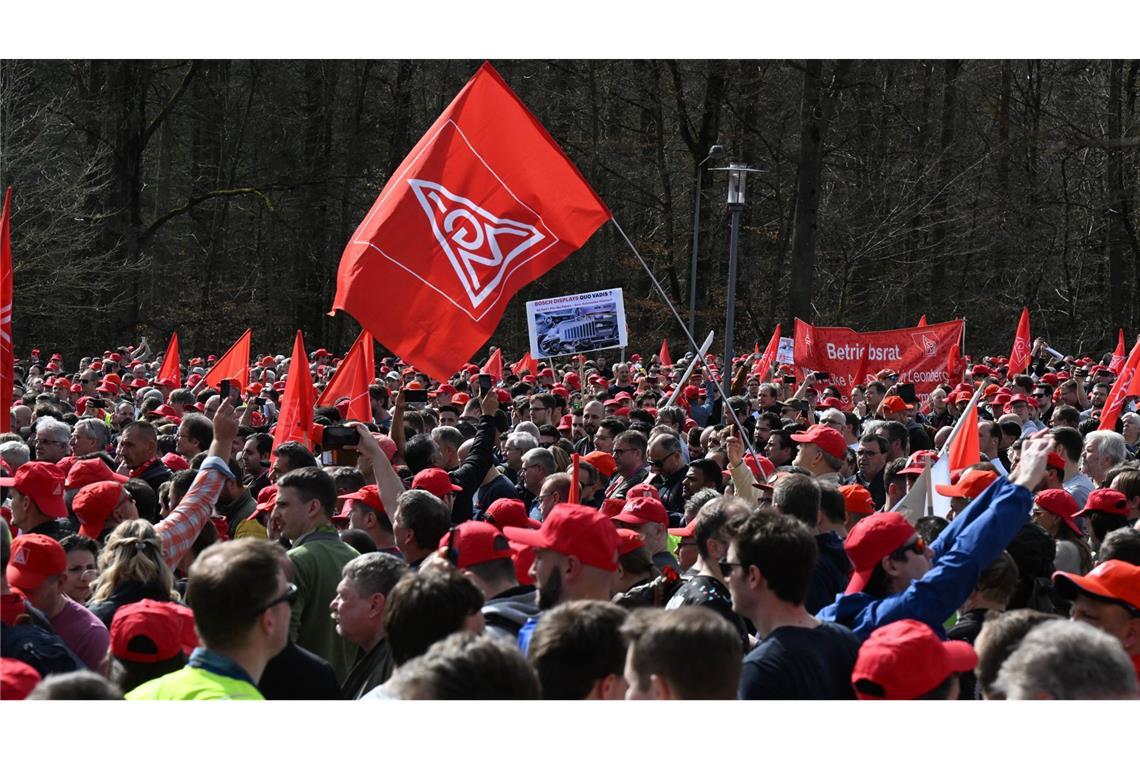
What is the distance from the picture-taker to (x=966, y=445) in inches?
326

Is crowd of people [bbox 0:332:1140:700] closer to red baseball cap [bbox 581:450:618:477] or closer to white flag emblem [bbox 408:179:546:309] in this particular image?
red baseball cap [bbox 581:450:618:477]

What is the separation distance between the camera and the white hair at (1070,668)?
3.07 m

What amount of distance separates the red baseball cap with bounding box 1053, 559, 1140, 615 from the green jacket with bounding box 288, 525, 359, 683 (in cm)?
284

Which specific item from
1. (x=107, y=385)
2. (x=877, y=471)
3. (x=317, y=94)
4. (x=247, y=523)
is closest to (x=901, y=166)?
(x=317, y=94)

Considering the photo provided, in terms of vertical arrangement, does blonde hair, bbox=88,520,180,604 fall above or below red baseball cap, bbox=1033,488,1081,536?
below

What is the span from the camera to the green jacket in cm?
552

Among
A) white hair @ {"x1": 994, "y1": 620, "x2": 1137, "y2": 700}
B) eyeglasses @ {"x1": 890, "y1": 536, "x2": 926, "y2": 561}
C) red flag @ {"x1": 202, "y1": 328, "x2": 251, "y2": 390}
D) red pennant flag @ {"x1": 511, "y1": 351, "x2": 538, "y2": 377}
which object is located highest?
white hair @ {"x1": 994, "y1": 620, "x2": 1137, "y2": 700}

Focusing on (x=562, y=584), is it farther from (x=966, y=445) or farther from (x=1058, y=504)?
(x=966, y=445)

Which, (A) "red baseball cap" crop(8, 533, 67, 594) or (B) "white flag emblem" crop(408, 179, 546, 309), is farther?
(B) "white flag emblem" crop(408, 179, 546, 309)

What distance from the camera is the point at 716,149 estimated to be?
76.1 ft

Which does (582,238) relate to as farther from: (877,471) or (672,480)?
(877,471)

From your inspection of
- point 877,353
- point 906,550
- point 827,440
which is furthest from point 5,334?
point 877,353

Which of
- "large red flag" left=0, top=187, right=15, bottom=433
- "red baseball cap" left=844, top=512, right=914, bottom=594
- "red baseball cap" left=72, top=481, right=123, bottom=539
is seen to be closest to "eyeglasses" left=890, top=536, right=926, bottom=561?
"red baseball cap" left=844, top=512, right=914, bottom=594

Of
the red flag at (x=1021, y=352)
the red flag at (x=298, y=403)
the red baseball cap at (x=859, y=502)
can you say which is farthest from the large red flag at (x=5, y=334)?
the red flag at (x=1021, y=352)
